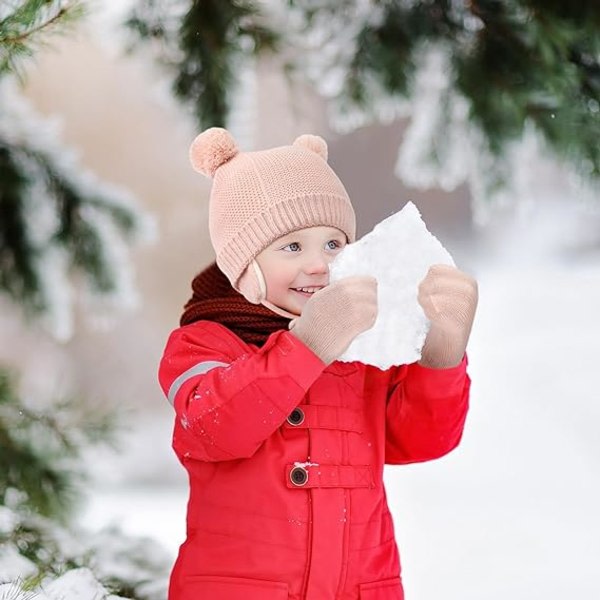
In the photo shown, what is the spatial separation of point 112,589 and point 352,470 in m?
0.38

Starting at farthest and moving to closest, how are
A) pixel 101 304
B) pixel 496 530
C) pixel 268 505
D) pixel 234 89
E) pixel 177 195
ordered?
pixel 177 195 < pixel 496 530 < pixel 101 304 < pixel 234 89 < pixel 268 505

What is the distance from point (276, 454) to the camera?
1.04 meters

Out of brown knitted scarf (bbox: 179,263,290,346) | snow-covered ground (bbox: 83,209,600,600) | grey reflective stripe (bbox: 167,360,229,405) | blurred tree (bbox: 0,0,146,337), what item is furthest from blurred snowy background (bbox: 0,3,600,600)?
grey reflective stripe (bbox: 167,360,229,405)

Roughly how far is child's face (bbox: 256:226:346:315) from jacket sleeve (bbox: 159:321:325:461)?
3.4 inches

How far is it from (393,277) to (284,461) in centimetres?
24

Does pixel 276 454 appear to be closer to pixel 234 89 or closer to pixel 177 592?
pixel 177 592

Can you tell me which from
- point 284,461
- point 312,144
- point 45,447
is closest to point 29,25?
point 312,144

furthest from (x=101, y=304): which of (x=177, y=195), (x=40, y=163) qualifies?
(x=177, y=195)

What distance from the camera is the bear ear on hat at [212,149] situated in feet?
3.79

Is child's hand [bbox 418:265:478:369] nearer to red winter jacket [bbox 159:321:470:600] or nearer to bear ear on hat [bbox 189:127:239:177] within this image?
red winter jacket [bbox 159:321:470:600]

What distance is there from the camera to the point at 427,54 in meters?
1.75

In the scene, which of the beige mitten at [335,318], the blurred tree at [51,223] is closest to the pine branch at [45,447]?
the blurred tree at [51,223]

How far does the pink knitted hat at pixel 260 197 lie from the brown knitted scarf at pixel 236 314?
0.03 m

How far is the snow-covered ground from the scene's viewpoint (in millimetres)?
2062
